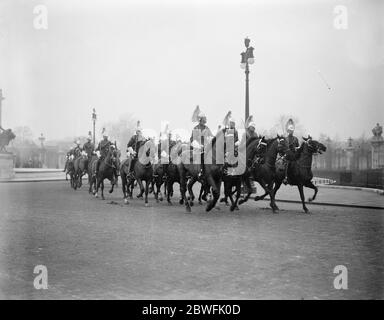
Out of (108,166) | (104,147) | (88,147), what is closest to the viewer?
(108,166)

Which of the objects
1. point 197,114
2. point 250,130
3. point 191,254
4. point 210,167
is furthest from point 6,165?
point 191,254

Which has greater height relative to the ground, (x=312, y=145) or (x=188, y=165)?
(x=312, y=145)

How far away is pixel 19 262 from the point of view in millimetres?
7469

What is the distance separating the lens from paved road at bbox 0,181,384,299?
5980 mm

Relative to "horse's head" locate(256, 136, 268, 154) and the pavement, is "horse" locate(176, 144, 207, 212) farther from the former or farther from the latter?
the pavement

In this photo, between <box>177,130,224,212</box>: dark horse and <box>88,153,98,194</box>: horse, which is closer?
<box>177,130,224,212</box>: dark horse

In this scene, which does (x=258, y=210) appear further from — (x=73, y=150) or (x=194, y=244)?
(x=73, y=150)

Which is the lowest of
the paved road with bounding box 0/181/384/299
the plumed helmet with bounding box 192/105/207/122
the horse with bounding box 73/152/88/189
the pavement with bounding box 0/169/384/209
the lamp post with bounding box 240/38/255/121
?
the paved road with bounding box 0/181/384/299

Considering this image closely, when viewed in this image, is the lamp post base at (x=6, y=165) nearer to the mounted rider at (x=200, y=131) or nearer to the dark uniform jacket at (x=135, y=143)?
the dark uniform jacket at (x=135, y=143)

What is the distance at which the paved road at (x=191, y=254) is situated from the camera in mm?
5980

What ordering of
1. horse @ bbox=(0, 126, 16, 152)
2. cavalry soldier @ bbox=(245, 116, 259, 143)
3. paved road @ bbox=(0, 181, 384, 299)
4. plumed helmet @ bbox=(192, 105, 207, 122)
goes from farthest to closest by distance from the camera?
horse @ bbox=(0, 126, 16, 152) < cavalry soldier @ bbox=(245, 116, 259, 143) < plumed helmet @ bbox=(192, 105, 207, 122) < paved road @ bbox=(0, 181, 384, 299)

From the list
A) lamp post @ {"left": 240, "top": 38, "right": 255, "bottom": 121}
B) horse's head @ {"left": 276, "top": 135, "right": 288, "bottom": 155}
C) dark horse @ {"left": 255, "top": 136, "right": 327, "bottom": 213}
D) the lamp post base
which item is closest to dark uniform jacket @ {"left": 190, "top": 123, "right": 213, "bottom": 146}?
horse's head @ {"left": 276, "top": 135, "right": 288, "bottom": 155}

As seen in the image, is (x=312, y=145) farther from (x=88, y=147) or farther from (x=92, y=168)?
(x=88, y=147)

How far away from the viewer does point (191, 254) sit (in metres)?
8.14
